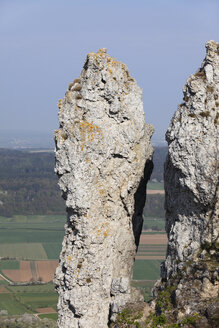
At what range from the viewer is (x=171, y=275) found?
26.8 meters

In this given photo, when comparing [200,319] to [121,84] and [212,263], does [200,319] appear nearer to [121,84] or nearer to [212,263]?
[212,263]

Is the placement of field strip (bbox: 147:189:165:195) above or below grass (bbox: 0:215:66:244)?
above

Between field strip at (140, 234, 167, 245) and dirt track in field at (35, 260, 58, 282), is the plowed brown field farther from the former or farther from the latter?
A: field strip at (140, 234, 167, 245)

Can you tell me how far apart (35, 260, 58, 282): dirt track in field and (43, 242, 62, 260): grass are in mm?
5454

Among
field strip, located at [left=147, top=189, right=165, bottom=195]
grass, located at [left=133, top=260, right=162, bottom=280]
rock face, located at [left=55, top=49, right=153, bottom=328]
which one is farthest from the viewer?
field strip, located at [left=147, top=189, right=165, bottom=195]

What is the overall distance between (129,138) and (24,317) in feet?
160

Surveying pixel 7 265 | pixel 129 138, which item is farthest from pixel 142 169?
pixel 7 265

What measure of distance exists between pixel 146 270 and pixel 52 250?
27990 millimetres

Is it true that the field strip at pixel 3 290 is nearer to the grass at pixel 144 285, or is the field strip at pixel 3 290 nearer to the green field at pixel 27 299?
the green field at pixel 27 299

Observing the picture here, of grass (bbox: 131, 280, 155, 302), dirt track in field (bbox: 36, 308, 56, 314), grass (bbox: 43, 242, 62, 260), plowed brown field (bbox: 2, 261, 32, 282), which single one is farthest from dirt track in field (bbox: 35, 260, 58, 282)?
dirt track in field (bbox: 36, 308, 56, 314)

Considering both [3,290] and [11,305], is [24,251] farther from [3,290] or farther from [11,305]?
[11,305]

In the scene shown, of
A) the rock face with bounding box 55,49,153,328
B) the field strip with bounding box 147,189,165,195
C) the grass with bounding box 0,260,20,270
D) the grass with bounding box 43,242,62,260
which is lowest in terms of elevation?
the field strip with bounding box 147,189,165,195

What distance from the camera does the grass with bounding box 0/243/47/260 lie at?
411 feet

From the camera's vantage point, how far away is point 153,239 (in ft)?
449
